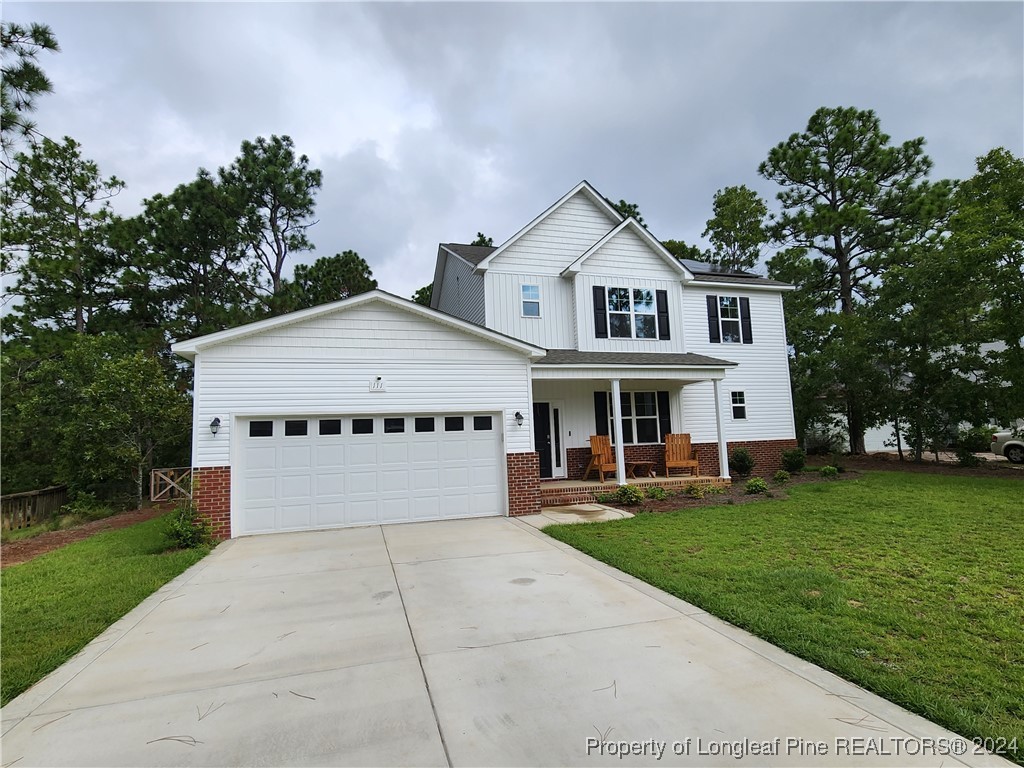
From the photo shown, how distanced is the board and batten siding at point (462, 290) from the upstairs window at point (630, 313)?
3.41 metres

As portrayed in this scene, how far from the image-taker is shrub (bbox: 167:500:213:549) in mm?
8211

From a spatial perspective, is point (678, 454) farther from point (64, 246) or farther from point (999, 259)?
point (64, 246)

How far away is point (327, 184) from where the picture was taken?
21.8m

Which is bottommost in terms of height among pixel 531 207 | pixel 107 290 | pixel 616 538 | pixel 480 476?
pixel 616 538

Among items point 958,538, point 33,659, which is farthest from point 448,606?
point 958,538

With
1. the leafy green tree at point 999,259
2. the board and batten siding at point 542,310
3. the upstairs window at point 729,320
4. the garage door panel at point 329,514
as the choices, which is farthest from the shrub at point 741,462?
the garage door panel at point 329,514

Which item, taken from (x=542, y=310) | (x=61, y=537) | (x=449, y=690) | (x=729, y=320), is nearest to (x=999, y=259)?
(x=729, y=320)

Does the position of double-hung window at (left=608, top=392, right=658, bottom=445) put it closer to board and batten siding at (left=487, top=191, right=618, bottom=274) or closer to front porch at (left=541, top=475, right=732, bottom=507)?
front porch at (left=541, top=475, right=732, bottom=507)

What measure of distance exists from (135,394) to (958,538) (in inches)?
696

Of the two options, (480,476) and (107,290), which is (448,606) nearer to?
(480,476)

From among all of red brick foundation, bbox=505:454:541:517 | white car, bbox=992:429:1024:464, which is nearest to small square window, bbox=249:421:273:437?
red brick foundation, bbox=505:454:541:517

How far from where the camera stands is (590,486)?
12.1 meters

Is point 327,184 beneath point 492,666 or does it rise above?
above

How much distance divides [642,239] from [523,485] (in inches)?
342
